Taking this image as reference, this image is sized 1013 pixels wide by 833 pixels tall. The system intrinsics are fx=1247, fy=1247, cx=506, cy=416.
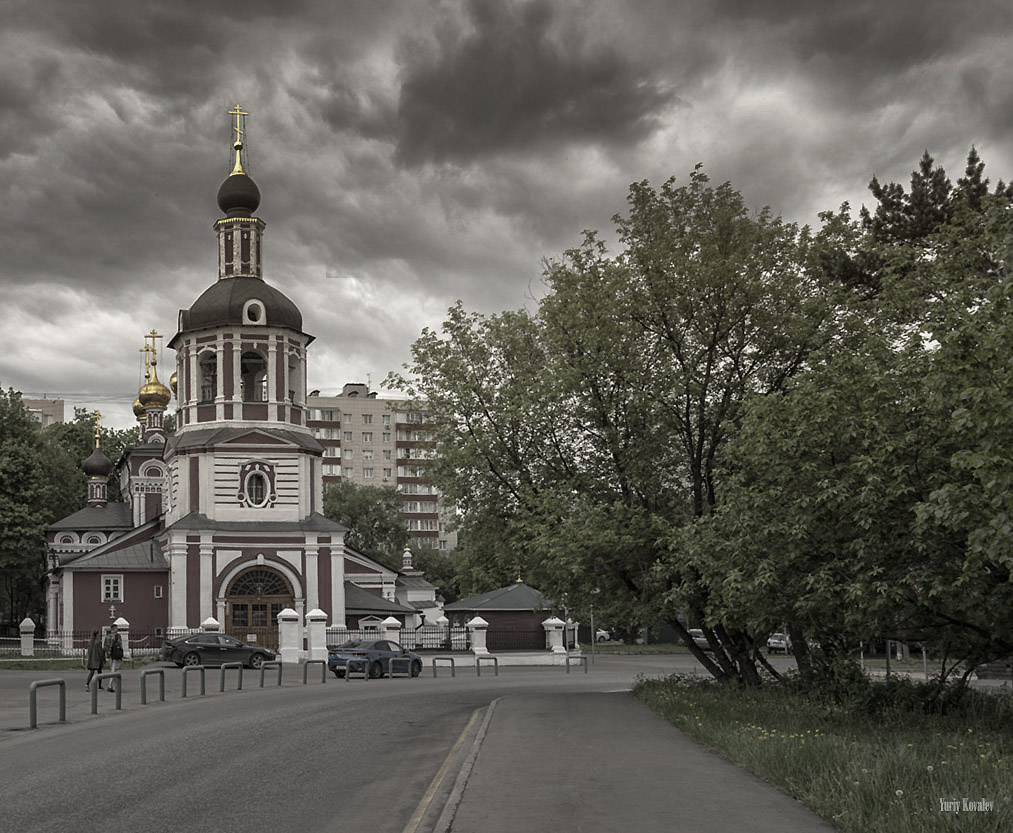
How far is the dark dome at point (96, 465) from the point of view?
79.9 m

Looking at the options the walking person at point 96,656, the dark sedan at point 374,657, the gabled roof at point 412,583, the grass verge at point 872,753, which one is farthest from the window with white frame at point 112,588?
the grass verge at point 872,753

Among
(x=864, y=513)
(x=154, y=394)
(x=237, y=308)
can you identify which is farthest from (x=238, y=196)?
(x=864, y=513)

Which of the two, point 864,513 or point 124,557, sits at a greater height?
point 124,557

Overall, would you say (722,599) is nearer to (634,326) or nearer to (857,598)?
(857,598)

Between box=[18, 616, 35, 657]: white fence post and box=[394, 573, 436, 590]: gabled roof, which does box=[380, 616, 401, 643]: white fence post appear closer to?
box=[18, 616, 35, 657]: white fence post

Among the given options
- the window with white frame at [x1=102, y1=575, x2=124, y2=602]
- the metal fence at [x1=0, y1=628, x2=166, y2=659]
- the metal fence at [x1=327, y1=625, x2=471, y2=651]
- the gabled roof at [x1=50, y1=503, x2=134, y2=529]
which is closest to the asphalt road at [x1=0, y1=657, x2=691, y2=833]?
the metal fence at [x1=327, y1=625, x2=471, y2=651]

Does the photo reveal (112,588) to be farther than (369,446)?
No

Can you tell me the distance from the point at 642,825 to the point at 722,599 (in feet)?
35.6

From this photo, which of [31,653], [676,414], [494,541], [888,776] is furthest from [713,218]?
[31,653]

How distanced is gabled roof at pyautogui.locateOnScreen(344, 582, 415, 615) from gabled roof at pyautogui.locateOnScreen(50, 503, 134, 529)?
2205cm

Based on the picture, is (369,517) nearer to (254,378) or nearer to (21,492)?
(21,492)

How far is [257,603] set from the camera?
178 feet

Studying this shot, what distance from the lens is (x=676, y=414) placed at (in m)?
25.0

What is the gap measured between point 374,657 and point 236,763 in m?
24.0
